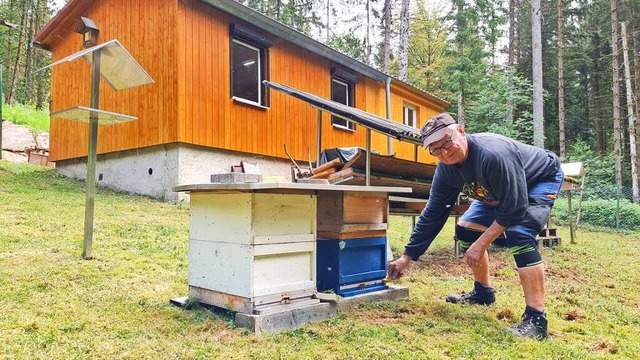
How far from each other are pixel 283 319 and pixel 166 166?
→ 6428mm

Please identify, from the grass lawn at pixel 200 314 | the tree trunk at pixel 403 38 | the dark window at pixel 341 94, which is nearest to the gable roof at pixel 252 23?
the dark window at pixel 341 94

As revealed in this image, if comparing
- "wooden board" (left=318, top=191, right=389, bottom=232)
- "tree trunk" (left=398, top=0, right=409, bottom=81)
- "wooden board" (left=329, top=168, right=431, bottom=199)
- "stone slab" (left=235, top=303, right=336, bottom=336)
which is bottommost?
"stone slab" (left=235, top=303, right=336, bottom=336)

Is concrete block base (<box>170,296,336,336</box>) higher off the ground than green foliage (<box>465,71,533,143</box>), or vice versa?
green foliage (<box>465,71,533,143</box>)

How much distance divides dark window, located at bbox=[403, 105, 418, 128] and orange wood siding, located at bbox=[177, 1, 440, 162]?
469 cm

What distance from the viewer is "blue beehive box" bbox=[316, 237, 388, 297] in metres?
3.28

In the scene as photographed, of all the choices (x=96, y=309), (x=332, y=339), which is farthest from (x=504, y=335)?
(x=96, y=309)

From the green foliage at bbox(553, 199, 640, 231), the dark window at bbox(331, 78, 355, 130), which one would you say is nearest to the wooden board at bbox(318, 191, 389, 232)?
the dark window at bbox(331, 78, 355, 130)

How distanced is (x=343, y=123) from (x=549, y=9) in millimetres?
16284

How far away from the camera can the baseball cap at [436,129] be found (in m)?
2.86

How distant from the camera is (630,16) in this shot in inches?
864

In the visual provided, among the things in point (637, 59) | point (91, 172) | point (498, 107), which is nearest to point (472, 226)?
point (91, 172)

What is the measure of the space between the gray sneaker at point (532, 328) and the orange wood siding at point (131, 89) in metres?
6.84

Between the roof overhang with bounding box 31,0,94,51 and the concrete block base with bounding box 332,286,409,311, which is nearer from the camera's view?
the concrete block base with bounding box 332,286,409,311

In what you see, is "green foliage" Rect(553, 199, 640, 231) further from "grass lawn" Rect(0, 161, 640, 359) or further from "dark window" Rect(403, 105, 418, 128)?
"grass lawn" Rect(0, 161, 640, 359)
